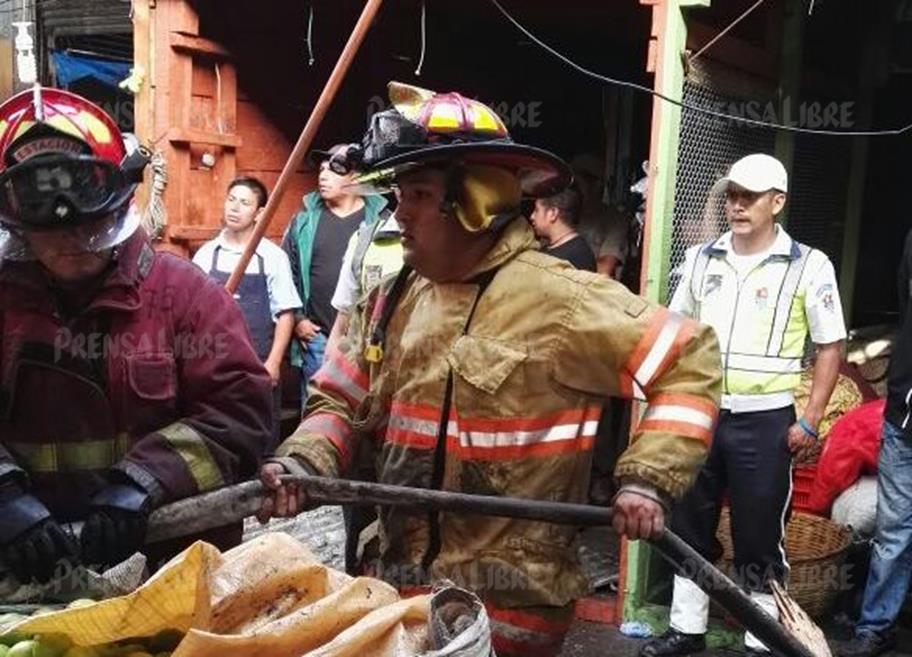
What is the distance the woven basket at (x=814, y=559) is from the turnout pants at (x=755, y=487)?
0.43m

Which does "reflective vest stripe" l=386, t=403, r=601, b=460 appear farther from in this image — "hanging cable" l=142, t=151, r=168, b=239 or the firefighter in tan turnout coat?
"hanging cable" l=142, t=151, r=168, b=239

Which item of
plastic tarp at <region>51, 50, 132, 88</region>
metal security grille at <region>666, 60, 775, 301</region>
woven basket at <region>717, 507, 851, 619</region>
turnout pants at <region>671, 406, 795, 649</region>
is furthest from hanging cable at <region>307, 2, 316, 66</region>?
woven basket at <region>717, 507, 851, 619</region>

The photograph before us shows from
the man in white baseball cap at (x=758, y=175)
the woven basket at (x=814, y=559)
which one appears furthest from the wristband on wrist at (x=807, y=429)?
the man in white baseball cap at (x=758, y=175)

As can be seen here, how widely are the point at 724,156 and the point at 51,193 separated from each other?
379cm

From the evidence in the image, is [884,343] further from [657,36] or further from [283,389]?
[283,389]

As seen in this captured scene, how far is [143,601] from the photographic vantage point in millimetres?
2000

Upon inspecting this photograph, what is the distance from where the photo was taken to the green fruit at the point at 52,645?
196 centimetres

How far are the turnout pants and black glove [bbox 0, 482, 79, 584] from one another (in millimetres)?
2908

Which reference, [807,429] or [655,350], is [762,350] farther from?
[655,350]

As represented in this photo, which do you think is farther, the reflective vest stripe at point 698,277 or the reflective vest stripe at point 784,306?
the reflective vest stripe at point 698,277

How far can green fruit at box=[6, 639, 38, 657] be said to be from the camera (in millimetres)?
1943

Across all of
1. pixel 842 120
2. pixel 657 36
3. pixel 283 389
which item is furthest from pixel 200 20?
pixel 842 120

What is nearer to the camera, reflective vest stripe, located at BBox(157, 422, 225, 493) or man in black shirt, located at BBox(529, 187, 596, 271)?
reflective vest stripe, located at BBox(157, 422, 225, 493)

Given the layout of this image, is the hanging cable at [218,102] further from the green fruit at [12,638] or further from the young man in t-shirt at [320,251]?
the green fruit at [12,638]
